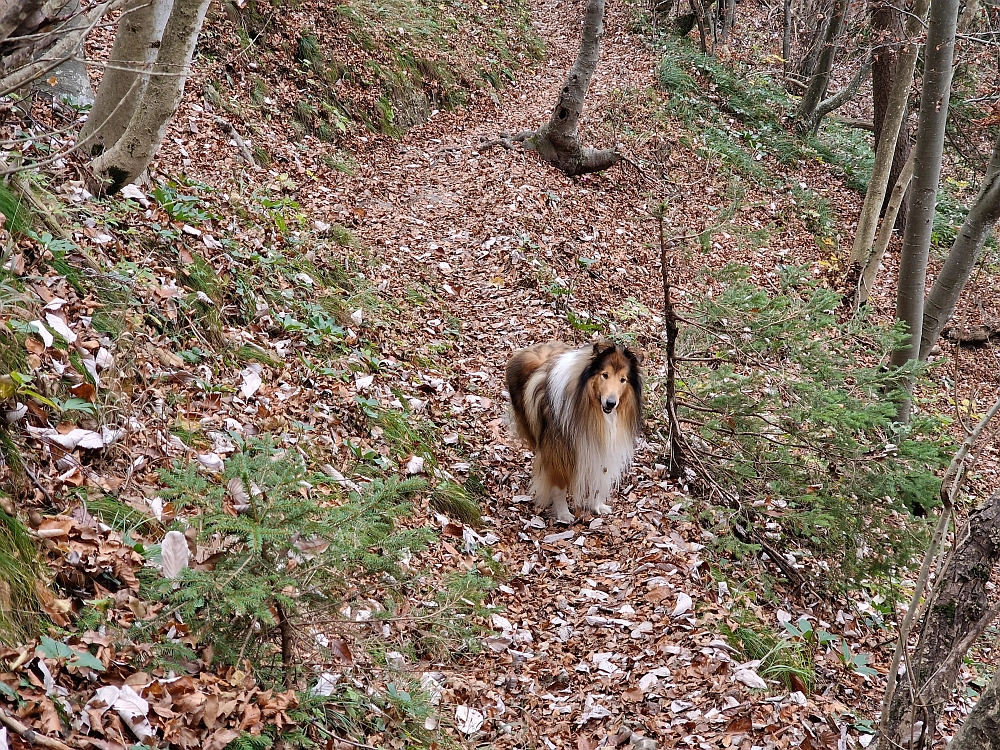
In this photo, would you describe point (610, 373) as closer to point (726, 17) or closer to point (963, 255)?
point (963, 255)

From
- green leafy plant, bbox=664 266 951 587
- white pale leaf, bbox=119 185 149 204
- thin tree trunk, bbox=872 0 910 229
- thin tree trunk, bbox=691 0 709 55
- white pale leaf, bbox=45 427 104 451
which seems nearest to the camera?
white pale leaf, bbox=45 427 104 451

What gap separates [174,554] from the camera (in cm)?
297

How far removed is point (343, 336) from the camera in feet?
21.2

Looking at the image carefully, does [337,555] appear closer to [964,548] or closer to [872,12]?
[964,548]

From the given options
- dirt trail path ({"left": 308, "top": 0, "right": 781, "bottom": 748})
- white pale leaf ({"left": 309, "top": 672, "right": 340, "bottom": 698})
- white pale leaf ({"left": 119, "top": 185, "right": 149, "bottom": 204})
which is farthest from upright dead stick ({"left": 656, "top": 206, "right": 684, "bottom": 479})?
white pale leaf ({"left": 119, "top": 185, "right": 149, "bottom": 204})

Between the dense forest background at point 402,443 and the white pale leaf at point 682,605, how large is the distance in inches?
2.3

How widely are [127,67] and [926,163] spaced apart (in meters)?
7.23

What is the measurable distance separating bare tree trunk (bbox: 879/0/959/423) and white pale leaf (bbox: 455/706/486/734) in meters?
5.33

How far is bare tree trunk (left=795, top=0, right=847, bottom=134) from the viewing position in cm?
1609

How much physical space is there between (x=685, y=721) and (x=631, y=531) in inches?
75.6

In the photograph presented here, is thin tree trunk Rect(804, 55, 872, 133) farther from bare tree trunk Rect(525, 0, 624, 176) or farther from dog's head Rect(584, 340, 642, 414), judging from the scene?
dog's head Rect(584, 340, 642, 414)

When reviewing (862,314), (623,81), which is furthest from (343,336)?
(623,81)

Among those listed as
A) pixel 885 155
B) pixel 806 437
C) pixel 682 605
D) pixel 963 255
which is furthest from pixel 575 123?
pixel 682 605

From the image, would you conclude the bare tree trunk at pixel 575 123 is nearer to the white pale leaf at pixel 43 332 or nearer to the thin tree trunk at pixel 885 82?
the thin tree trunk at pixel 885 82
